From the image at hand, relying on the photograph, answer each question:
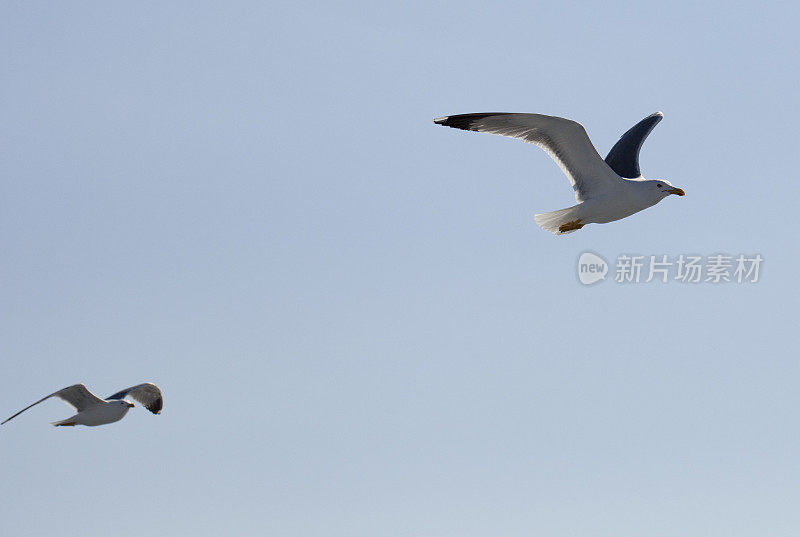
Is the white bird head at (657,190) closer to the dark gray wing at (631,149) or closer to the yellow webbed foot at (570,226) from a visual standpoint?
the yellow webbed foot at (570,226)

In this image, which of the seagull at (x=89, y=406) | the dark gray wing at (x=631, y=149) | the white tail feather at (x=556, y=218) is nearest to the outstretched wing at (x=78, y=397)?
the seagull at (x=89, y=406)

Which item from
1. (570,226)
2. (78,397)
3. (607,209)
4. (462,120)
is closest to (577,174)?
(607,209)

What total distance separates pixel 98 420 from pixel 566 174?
45.5 ft

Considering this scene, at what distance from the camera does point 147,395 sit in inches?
1160

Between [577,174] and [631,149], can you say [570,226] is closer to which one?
[577,174]

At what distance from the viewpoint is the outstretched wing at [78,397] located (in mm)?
25766

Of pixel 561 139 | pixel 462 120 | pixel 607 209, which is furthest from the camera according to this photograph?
pixel 607 209

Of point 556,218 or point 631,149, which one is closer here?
point 556,218

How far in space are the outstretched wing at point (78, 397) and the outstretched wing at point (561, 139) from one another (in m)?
12.5

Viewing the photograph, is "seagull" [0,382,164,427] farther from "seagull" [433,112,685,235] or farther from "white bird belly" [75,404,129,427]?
"seagull" [433,112,685,235]

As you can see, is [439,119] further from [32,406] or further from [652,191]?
[32,406]

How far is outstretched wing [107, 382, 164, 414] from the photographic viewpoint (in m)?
29.1

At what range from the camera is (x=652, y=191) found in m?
20.4

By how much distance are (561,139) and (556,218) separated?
5.45 feet
